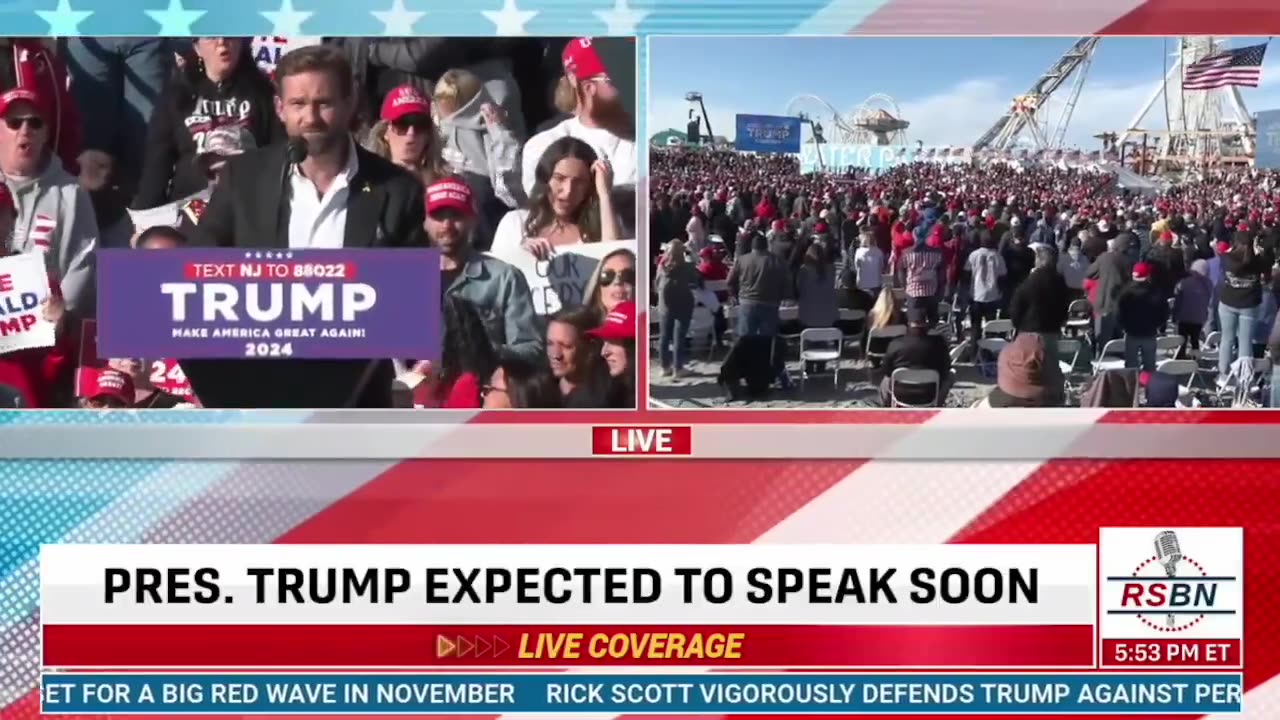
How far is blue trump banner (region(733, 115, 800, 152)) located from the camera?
11.0 ft

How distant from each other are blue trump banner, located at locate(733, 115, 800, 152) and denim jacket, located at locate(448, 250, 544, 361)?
64cm

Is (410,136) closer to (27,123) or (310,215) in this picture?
(310,215)

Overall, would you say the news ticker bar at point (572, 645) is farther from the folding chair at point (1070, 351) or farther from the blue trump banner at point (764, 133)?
the blue trump banner at point (764, 133)

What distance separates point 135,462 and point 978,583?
2114 millimetres

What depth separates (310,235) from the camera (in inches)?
133

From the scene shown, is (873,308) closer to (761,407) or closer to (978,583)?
(761,407)

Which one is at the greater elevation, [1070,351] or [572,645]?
[1070,351]

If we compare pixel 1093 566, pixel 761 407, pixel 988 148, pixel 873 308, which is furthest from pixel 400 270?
pixel 1093 566

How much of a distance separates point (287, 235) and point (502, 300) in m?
0.55

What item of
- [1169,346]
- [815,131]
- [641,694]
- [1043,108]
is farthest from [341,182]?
[1169,346]

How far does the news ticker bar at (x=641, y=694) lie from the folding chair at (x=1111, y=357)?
773 mm

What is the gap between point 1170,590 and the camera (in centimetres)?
342

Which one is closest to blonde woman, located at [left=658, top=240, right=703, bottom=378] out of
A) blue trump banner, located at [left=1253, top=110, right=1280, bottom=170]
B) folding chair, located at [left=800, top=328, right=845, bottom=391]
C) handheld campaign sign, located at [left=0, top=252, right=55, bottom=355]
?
folding chair, located at [left=800, top=328, right=845, bottom=391]

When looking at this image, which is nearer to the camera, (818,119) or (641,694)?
(818,119)
